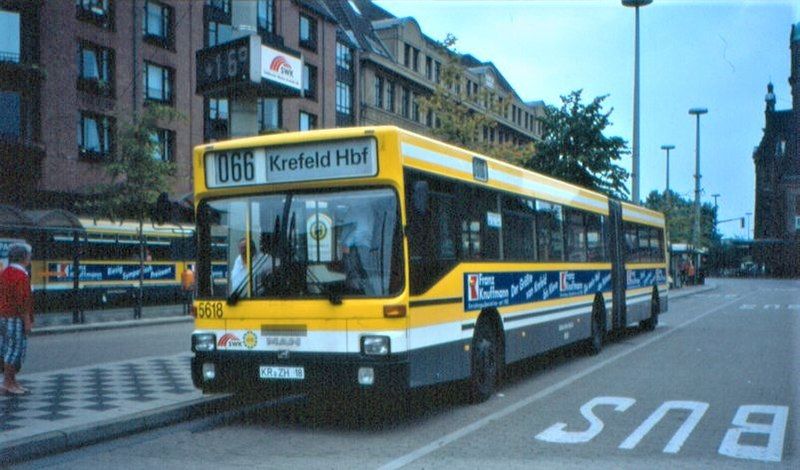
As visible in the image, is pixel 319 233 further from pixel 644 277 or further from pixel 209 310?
pixel 644 277

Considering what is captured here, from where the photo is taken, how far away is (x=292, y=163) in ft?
29.4

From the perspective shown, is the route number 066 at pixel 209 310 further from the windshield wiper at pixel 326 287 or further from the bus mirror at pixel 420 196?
the bus mirror at pixel 420 196

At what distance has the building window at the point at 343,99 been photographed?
54.1 meters

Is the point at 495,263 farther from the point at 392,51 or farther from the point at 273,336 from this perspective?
the point at 392,51

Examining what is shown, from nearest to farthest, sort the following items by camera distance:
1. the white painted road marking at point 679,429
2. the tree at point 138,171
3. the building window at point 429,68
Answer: the white painted road marking at point 679,429
the tree at point 138,171
the building window at point 429,68

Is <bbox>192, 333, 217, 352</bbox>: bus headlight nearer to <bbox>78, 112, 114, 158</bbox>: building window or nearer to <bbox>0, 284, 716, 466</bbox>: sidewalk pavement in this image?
<bbox>0, 284, 716, 466</bbox>: sidewalk pavement

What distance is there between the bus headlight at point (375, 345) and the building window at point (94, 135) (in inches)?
1148

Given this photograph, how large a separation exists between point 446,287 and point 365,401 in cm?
183

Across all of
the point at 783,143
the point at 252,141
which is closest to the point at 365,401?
the point at 252,141

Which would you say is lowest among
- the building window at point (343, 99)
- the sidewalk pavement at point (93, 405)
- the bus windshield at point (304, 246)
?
the sidewalk pavement at point (93, 405)

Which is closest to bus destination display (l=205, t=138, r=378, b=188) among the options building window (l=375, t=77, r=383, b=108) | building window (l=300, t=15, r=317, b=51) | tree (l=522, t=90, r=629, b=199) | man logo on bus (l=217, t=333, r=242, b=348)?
man logo on bus (l=217, t=333, r=242, b=348)

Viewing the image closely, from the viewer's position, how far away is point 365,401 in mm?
10328

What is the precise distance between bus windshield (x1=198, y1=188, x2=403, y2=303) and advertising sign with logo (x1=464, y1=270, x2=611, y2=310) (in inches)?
70.8

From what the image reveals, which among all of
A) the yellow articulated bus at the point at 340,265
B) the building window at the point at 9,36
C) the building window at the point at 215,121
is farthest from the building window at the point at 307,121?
the yellow articulated bus at the point at 340,265
